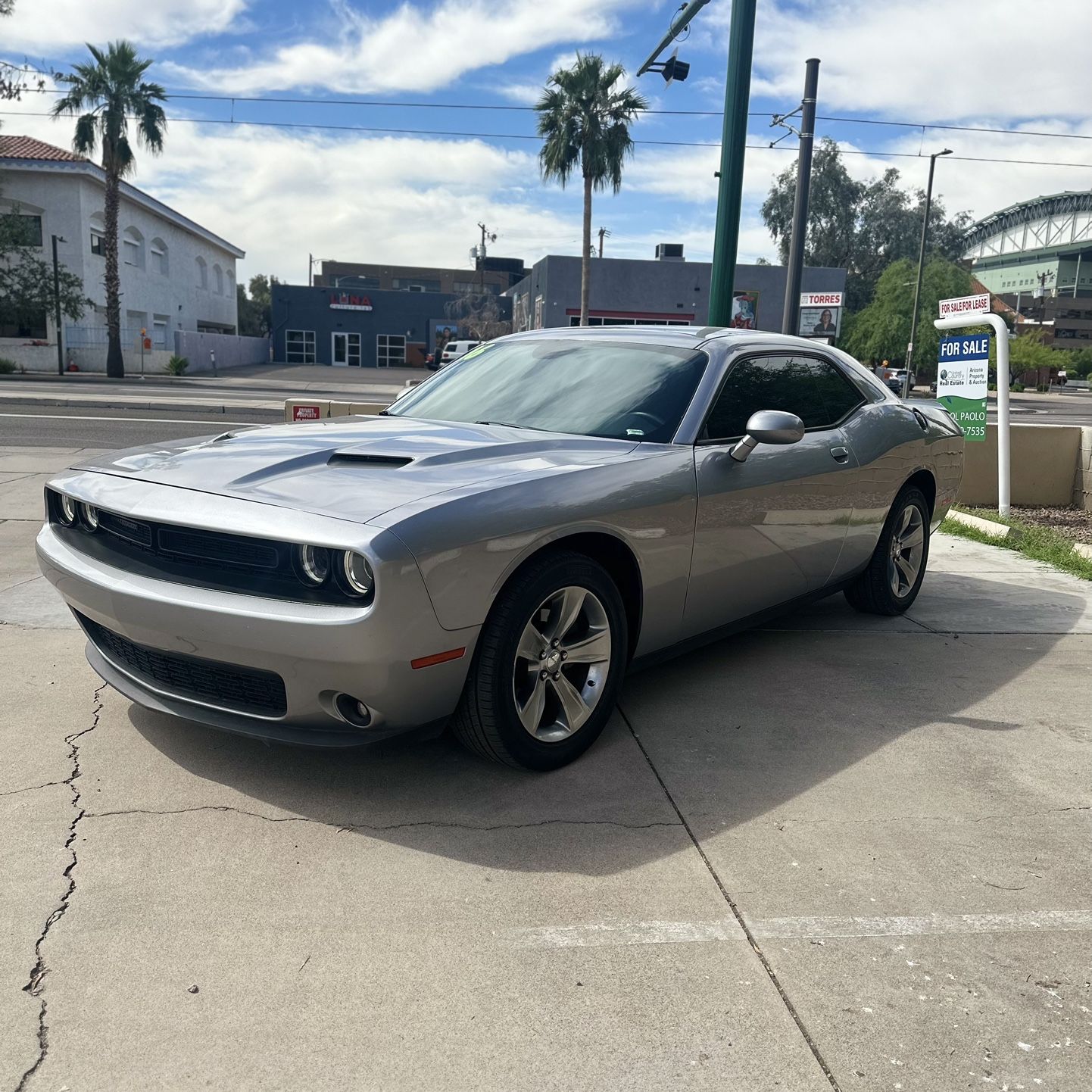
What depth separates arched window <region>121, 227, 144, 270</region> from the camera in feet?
151

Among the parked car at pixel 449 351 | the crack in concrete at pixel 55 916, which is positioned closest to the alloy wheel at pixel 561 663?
the crack in concrete at pixel 55 916

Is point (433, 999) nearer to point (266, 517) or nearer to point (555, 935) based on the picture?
point (555, 935)

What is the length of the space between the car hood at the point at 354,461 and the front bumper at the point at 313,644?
288 millimetres

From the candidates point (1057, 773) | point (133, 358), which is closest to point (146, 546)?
point (1057, 773)

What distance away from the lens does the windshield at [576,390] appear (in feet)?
13.5

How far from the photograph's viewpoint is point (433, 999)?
2.32m

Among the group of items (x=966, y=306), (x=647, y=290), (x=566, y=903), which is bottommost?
(x=566, y=903)

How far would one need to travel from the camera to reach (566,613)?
3.45 m

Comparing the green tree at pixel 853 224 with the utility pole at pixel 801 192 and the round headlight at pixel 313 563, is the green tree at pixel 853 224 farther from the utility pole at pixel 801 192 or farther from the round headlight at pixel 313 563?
the round headlight at pixel 313 563

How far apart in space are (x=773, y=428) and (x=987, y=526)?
18.1ft

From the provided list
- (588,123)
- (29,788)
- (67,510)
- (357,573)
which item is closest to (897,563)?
(357,573)

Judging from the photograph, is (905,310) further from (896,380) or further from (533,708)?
(533,708)

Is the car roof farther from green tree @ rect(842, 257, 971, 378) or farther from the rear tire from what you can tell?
green tree @ rect(842, 257, 971, 378)

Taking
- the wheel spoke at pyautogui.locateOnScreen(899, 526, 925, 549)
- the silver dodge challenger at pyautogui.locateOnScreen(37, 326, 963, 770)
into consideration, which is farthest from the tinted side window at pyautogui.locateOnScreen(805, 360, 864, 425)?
the wheel spoke at pyautogui.locateOnScreen(899, 526, 925, 549)
